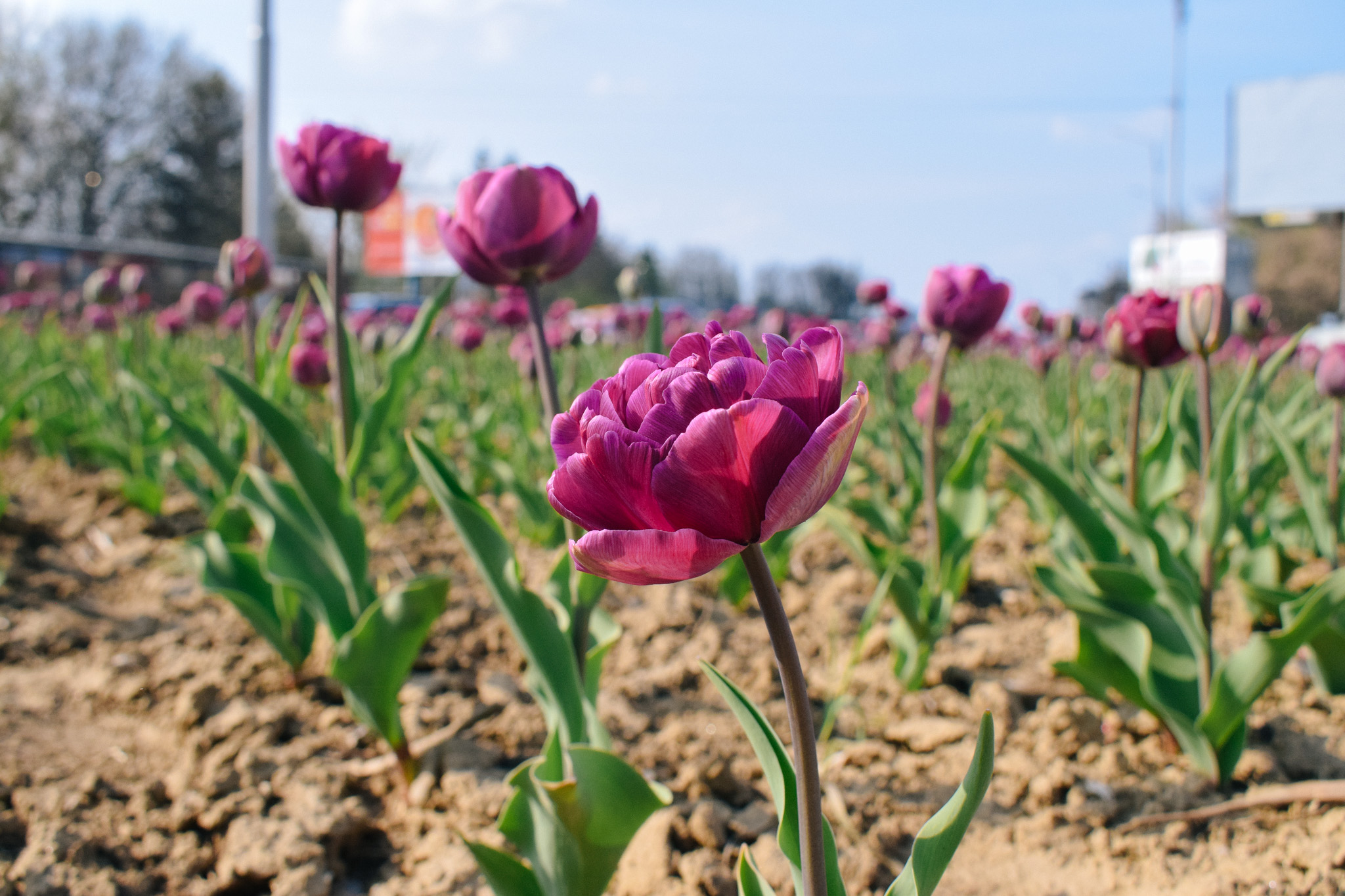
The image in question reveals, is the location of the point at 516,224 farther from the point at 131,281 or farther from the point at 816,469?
the point at 131,281

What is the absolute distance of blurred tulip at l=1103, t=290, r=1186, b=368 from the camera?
1725mm

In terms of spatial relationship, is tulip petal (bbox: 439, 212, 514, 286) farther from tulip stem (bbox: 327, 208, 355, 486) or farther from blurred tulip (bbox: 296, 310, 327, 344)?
blurred tulip (bbox: 296, 310, 327, 344)

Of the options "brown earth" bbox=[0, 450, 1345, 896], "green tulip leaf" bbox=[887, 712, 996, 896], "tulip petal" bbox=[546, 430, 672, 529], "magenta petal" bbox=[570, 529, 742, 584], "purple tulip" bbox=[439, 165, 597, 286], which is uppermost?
"purple tulip" bbox=[439, 165, 597, 286]

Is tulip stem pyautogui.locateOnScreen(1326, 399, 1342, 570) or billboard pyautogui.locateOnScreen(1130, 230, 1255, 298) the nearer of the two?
tulip stem pyautogui.locateOnScreen(1326, 399, 1342, 570)

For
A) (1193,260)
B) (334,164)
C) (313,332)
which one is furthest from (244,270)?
(1193,260)

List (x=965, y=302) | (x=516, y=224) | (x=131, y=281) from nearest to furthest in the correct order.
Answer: (x=516, y=224) → (x=965, y=302) → (x=131, y=281)

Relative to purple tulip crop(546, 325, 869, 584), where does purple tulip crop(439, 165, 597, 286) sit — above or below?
above

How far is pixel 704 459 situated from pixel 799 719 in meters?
0.24

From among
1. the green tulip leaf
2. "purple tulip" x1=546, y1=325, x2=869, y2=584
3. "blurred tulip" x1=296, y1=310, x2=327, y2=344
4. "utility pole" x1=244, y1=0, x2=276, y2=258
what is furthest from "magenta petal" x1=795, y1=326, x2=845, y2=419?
"utility pole" x1=244, y1=0, x2=276, y2=258

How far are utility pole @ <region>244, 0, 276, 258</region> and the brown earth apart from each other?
632 centimetres

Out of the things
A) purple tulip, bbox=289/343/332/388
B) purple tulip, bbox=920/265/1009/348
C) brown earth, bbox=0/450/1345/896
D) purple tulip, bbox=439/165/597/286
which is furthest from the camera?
purple tulip, bbox=289/343/332/388

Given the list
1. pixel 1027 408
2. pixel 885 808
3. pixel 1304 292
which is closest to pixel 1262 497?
pixel 885 808

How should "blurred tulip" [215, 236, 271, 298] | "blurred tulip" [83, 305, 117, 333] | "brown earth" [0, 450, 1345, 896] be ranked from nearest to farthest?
1. "brown earth" [0, 450, 1345, 896]
2. "blurred tulip" [215, 236, 271, 298]
3. "blurred tulip" [83, 305, 117, 333]

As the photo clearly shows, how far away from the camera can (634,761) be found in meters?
1.64
